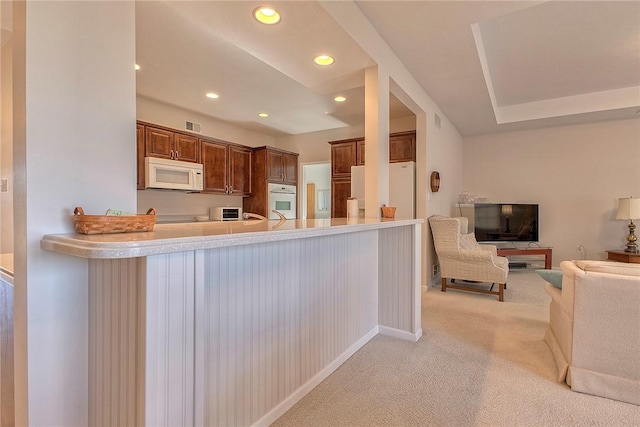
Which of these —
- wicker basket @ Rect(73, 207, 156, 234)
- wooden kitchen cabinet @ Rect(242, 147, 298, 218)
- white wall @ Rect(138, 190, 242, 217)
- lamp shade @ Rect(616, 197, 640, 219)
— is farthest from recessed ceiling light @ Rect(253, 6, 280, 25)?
lamp shade @ Rect(616, 197, 640, 219)

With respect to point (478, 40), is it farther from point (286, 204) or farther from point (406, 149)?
point (286, 204)

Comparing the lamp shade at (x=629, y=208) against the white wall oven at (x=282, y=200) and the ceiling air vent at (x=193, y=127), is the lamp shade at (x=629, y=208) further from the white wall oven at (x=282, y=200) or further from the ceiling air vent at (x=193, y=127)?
the ceiling air vent at (x=193, y=127)

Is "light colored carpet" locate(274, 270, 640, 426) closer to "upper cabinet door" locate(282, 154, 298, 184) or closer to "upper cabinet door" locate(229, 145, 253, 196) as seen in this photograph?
"upper cabinet door" locate(229, 145, 253, 196)

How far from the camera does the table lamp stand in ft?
14.3

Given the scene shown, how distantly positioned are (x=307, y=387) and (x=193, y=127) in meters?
4.22

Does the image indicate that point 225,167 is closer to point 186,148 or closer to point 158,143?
point 186,148

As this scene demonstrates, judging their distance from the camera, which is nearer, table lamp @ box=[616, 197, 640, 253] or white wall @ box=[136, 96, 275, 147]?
white wall @ box=[136, 96, 275, 147]

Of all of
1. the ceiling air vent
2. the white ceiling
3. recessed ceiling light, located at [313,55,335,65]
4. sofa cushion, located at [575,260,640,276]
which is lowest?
sofa cushion, located at [575,260,640,276]

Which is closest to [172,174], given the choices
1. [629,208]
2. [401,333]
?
[401,333]

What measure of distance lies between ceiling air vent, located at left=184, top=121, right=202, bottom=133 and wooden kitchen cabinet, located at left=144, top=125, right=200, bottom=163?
0.38 meters

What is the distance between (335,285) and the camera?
2127 mm

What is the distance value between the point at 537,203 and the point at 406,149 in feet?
9.74

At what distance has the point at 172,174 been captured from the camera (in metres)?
4.13

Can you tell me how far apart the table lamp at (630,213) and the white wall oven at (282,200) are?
200 inches
